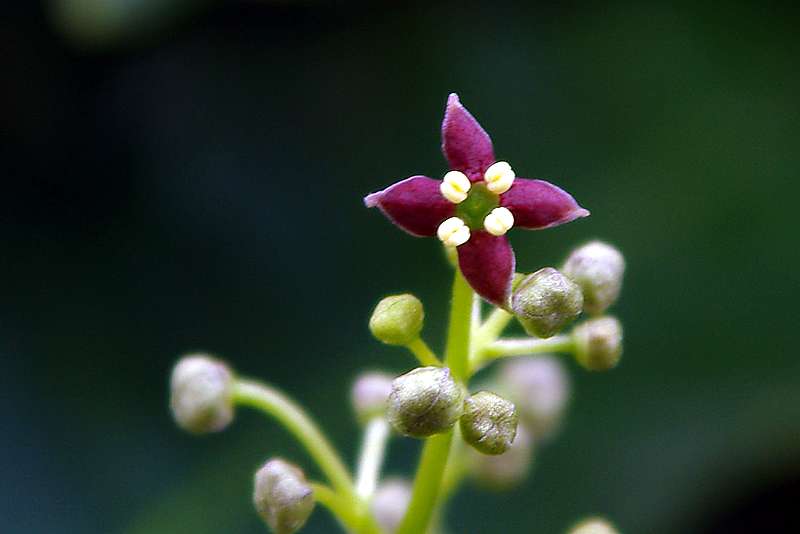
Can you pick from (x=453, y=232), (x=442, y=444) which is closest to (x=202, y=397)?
(x=442, y=444)

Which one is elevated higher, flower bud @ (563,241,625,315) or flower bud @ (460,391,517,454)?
flower bud @ (563,241,625,315)

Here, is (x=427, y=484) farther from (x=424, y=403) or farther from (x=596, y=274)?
(x=596, y=274)

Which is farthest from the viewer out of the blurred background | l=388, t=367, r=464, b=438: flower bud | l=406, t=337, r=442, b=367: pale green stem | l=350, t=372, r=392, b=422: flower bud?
the blurred background

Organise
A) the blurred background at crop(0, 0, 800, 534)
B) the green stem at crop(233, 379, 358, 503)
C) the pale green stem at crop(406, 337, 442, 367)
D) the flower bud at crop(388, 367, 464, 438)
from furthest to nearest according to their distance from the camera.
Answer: the blurred background at crop(0, 0, 800, 534)
the green stem at crop(233, 379, 358, 503)
the pale green stem at crop(406, 337, 442, 367)
the flower bud at crop(388, 367, 464, 438)

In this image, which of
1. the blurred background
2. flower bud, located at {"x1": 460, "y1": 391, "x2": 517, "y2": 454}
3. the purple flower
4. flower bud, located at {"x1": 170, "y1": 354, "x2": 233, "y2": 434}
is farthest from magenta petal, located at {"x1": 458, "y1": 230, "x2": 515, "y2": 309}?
the blurred background

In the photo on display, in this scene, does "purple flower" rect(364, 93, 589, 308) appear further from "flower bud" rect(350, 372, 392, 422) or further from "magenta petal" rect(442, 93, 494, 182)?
"flower bud" rect(350, 372, 392, 422)

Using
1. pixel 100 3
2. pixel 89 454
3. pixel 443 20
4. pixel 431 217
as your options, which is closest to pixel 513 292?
pixel 431 217

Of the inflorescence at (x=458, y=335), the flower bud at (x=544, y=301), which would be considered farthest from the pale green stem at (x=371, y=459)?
the flower bud at (x=544, y=301)
